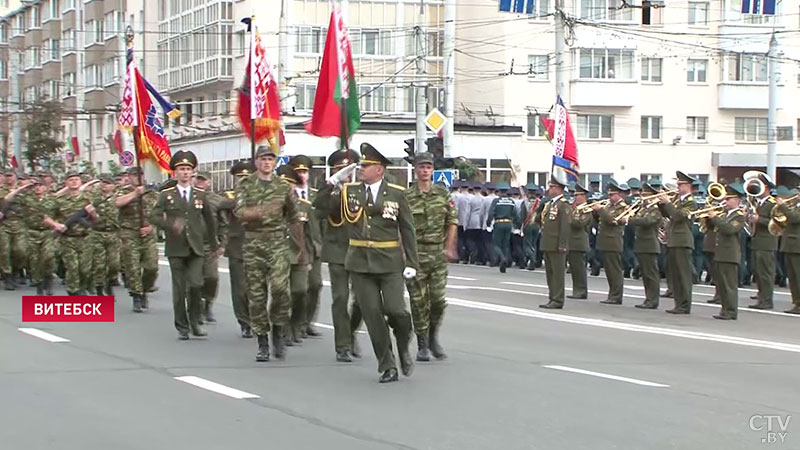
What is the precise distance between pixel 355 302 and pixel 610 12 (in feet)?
163

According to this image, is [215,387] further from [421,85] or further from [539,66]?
[539,66]

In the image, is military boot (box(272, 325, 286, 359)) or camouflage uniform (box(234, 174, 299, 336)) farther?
military boot (box(272, 325, 286, 359))

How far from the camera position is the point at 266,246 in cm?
1227

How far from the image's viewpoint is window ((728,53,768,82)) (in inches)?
2419

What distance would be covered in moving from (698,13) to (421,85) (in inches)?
A: 659

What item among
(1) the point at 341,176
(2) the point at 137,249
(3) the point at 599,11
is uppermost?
(3) the point at 599,11

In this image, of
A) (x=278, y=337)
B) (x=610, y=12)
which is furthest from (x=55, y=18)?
(x=278, y=337)

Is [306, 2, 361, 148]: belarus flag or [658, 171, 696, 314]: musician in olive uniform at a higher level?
[306, 2, 361, 148]: belarus flag

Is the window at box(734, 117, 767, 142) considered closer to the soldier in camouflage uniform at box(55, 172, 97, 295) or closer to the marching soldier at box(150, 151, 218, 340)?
the soldier in camouflage uniform at box(55, 172, 97, 295)

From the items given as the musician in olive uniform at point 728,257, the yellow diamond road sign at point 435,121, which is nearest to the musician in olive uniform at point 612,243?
the musician in olive uniform at point 728,257

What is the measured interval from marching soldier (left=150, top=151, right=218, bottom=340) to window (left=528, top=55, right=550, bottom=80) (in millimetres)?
45368

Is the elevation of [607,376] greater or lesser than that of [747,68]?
lesser

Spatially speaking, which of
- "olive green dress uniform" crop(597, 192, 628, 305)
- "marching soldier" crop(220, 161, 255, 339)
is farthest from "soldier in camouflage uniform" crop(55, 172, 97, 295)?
"olive green dress uniform" crop(597, 192, 628, 305)

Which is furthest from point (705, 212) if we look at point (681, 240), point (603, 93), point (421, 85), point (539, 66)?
point (603, 93)
